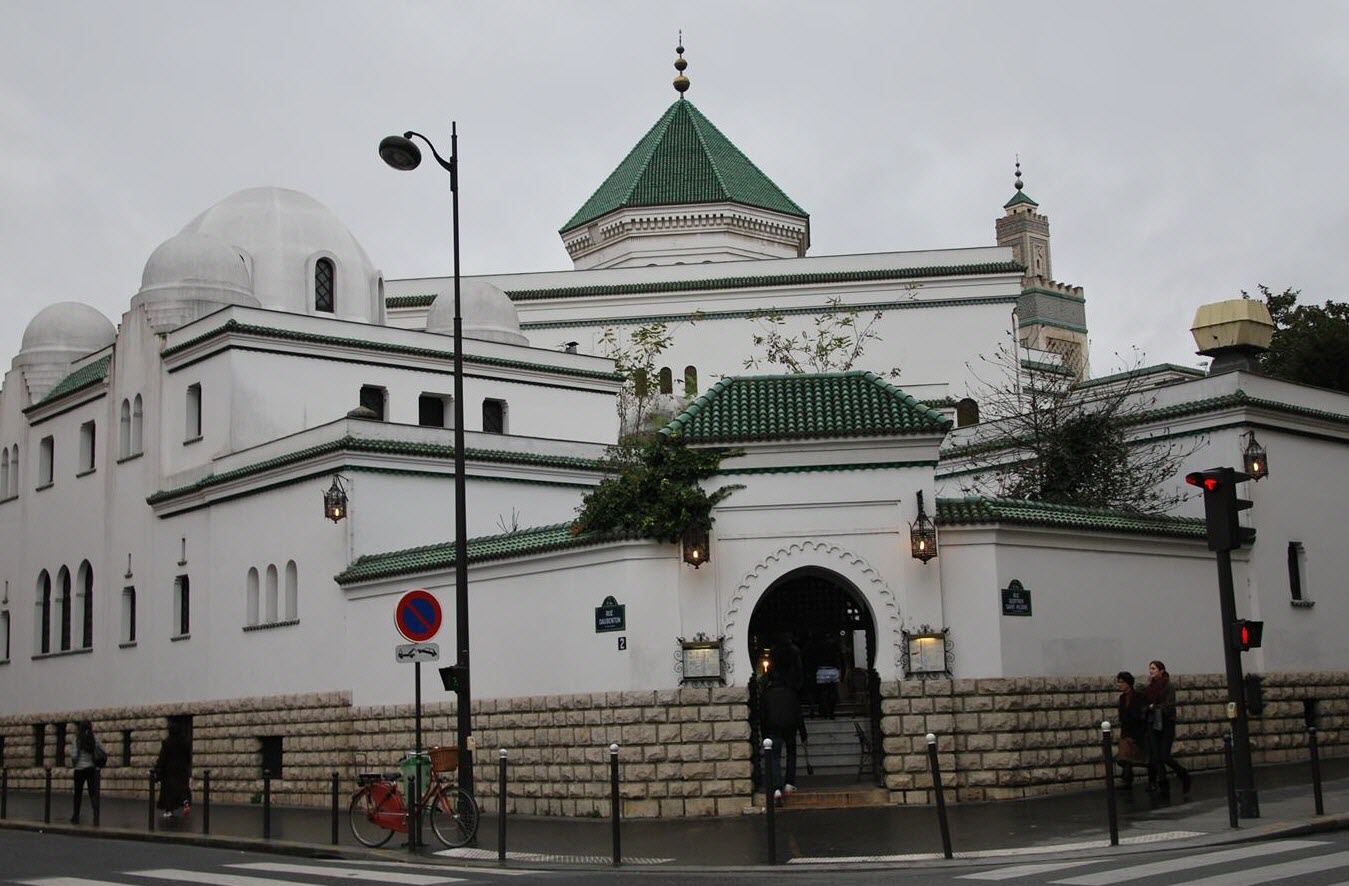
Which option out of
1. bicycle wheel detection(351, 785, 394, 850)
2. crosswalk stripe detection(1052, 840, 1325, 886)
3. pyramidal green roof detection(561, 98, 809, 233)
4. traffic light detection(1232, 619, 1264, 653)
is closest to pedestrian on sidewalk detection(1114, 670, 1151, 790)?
traffic light detection(1232, 619, 1264, 653)

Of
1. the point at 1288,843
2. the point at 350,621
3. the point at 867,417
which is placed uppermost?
the point at 867,417

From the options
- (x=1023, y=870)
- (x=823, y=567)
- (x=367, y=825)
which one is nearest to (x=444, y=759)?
(x=367, y=825)

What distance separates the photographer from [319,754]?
26641 millimetres

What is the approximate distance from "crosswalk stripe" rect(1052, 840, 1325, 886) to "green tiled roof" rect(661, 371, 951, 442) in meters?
7.43

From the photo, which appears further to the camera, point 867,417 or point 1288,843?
point 867,417

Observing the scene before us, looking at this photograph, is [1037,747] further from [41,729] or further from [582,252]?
[582,252]

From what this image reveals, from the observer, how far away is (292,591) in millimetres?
28656

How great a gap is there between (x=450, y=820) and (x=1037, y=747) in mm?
7796

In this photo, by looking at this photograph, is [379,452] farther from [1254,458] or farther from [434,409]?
[1254,458]

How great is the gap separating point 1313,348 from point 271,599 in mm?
29226

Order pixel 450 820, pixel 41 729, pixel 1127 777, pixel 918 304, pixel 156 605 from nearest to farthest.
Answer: pixel 450 820, pixel 1127 777, pixel 156 605, pixel 41 729, pixel 918 304

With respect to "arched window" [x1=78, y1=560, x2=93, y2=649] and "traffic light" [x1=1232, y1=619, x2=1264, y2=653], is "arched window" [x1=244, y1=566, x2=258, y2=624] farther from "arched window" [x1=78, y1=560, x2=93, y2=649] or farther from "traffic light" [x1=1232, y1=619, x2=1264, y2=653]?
"traffic light" [x1=1232, y1=619, x2=1264, y2=653]

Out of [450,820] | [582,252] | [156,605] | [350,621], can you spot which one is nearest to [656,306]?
[582,252]

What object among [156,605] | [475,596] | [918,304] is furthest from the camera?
[918,304]
